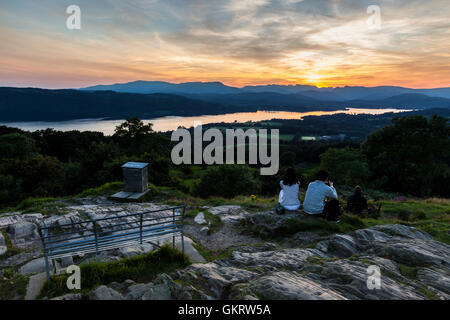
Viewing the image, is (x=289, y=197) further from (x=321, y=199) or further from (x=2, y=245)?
(x=2, y=245)

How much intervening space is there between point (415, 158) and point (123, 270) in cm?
3964

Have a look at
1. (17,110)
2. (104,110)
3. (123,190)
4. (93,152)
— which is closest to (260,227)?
(123,190)

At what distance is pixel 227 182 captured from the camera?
2369 cm

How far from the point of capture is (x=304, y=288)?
4094 mm

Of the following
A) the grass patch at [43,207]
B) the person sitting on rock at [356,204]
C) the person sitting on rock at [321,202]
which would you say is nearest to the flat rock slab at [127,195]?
the grass patch at [43,207]

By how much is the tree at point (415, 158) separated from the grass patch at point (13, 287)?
119 feet

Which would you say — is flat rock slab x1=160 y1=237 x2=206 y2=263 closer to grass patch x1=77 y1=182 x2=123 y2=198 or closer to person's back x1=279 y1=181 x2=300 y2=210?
person's back x1=279 y1=181 x2=300 y2=210

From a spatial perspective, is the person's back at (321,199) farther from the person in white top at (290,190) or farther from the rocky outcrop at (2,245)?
the rocky outcrop at (2,245)

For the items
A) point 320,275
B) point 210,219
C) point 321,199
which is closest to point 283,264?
point 320,275

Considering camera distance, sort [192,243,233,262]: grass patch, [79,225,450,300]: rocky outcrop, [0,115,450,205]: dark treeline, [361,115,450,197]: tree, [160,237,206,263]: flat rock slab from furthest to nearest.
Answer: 1. [361,115,450,197]: tree
2. [0,115,450,205]: dark treeline
3. [192,243,233,262]: grass patch
4. [160,237,206,263]: flat rock slab
5. [79,225,450,300]: rocky outcrop

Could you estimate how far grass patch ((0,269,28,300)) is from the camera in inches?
170

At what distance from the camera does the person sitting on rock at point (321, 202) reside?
7.71m

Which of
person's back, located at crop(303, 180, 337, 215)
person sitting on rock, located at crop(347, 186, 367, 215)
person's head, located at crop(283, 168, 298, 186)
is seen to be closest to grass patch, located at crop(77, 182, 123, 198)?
person's head, located at crop(283, 168, 298, 186)
